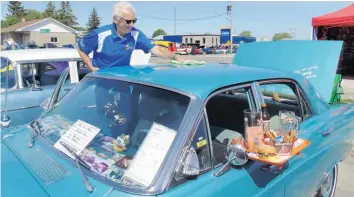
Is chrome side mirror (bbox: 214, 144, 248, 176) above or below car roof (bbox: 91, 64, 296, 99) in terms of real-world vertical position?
below

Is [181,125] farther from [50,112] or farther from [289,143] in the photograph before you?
[50,112]

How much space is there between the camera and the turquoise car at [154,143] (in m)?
1.67

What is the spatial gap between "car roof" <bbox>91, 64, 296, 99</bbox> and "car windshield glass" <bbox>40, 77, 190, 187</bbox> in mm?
67

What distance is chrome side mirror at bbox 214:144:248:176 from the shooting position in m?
1.78

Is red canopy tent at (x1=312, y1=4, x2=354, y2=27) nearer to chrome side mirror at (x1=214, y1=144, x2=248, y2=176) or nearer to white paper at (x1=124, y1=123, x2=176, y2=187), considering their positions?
chrome side mirror at (x1=214, y1=144, x2=248, y2=176)

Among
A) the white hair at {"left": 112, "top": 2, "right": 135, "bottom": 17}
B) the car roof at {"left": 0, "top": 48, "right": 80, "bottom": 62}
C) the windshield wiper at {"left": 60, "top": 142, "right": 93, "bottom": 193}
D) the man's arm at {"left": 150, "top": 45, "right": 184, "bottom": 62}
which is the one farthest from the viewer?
the car roof at {"left": 0, "top": 48, "right": 80, "bottom": 62}

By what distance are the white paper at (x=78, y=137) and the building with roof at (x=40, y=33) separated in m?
45.0

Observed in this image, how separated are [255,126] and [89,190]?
1065mm

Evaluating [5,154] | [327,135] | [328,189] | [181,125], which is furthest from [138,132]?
[328,189]

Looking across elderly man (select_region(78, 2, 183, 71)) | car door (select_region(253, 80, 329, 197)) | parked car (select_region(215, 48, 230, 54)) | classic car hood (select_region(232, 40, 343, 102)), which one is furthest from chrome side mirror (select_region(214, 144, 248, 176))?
parked car (select_region(215, 48, 230, 54))

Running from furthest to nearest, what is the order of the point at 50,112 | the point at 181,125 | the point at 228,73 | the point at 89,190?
the point at 50,112 → the point at 228,73 → the point at 181,125 → the point at 89,190

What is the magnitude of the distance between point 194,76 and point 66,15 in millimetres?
96501

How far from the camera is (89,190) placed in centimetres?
159

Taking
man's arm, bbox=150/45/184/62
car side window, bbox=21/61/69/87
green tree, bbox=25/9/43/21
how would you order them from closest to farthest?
man's arm, bbox=150/45/184/62
car side window, bbox=21/61/69/87
green tree, bbox=25/9/43/21
